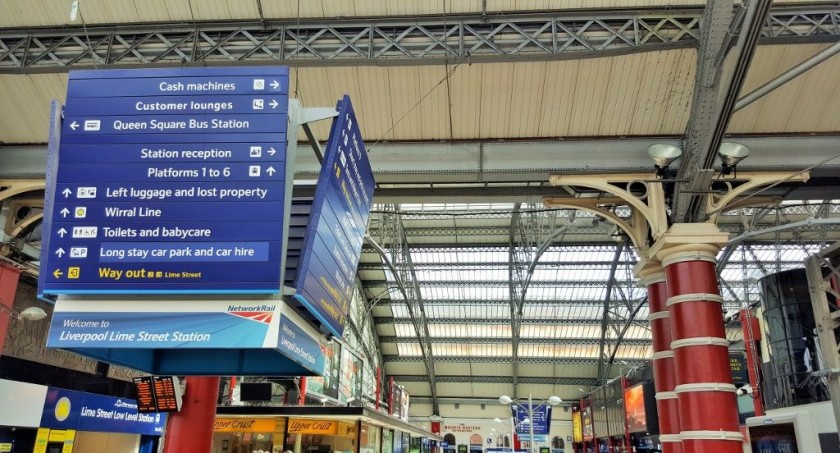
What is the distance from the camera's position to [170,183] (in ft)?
16.1

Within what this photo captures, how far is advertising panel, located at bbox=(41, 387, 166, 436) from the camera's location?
50.5 feet

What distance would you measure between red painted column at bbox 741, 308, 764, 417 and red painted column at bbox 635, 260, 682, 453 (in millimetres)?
4601

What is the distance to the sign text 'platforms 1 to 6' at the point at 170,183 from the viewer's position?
15.4ft

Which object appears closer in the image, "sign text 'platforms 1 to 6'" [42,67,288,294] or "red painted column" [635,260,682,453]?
"sign text 'platforms 1 to 6'" [42,67,288,294]

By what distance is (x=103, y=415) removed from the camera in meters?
17.5

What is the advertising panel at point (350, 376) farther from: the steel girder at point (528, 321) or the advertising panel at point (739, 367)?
the advertising panel at point (739, 367)

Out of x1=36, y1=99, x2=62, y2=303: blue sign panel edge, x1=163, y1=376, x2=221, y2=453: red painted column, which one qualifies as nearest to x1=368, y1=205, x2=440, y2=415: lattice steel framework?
x1=163, y1=376, x2=221, y2=453: red painted column

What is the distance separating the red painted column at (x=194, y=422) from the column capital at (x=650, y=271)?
756 cm

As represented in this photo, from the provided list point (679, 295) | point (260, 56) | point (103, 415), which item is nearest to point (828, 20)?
point (679, 295)

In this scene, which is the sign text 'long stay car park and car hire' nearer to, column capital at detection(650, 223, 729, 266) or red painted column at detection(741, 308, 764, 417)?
column capital at detection(650, 223, 729, 266)

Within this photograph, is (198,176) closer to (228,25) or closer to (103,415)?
(228,25)

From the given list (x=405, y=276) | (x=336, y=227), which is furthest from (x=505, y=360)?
(x=336, y=227)

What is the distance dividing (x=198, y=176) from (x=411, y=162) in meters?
6.28

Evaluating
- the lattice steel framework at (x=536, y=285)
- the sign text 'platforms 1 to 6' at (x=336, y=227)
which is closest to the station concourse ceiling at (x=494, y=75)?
the sign text 'platforms 1 to 6' at (x=336, y=227)
